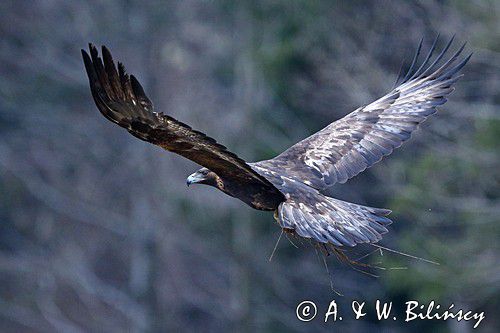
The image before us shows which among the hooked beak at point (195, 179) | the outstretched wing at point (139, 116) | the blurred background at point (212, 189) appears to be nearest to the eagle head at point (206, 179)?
the hooked beak at point (195, 179)

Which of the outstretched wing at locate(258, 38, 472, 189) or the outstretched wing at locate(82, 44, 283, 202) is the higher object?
the outstretched wing at locate(258, 38, 472, 189)

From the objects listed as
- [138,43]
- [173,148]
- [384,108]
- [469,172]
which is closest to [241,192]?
[173,148]

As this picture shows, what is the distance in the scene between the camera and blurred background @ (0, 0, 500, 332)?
17625 mm

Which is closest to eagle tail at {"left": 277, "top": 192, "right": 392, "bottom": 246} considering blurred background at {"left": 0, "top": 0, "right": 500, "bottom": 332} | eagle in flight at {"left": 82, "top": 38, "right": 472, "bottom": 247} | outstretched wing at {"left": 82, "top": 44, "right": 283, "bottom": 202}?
eagle in flight at {"left": 82, "top": 38, "right": 472, "bottom": 247}

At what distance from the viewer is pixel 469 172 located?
17391 mm

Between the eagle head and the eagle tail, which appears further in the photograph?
the eagle head

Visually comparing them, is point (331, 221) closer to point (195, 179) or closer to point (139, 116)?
point (195, 179)

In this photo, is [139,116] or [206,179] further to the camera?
[206,179]

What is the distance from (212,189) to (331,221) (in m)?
13.8

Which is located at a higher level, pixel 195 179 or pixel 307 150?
pixel 307 150

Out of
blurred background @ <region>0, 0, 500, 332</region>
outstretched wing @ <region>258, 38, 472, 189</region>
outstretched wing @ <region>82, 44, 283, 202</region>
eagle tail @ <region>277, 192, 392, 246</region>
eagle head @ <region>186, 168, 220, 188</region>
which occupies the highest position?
blurred background @ <region>0, 0, 500, 332</region>

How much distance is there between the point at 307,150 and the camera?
952 cm

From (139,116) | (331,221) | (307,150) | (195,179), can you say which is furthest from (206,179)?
(307,150)

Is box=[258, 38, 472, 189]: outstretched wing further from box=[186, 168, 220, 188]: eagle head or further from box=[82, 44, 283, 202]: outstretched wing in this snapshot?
box=[82, 44, 283, 202]: outstretched wing
